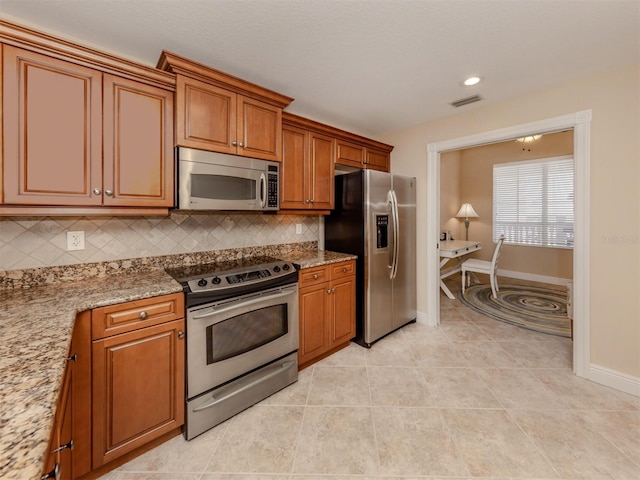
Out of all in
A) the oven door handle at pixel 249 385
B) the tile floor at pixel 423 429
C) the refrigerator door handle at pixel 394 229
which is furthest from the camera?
the refrigerator door handle at pixel 394 229

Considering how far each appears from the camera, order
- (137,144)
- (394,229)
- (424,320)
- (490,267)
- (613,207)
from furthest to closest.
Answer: (490,267) → (424,320) → (394,229) → (613,207) → (137,144)

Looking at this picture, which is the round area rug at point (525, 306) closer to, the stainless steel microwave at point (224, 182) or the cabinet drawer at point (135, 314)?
the stainless steel microwave at point (224, 182)

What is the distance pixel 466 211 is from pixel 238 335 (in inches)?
210

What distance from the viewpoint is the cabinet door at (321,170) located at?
2689mm

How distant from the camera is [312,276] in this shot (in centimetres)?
238

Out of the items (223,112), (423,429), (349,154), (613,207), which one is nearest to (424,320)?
(423,429)

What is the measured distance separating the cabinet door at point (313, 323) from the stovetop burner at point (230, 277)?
317 millimetres

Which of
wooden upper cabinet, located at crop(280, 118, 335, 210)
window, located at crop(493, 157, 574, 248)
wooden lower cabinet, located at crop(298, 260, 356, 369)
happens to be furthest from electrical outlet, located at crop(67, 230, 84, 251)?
window, located at crop(493, 157, 574, 248)

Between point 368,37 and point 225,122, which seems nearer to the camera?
point 368,37

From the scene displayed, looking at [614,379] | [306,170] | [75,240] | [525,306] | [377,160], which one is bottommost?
[614,379]

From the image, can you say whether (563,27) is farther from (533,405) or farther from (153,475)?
(153,475)

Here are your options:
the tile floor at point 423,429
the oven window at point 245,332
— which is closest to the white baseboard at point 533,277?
the tile floor at point 423,429

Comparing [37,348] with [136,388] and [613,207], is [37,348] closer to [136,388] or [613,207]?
[136,388]

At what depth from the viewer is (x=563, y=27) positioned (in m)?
1.63
